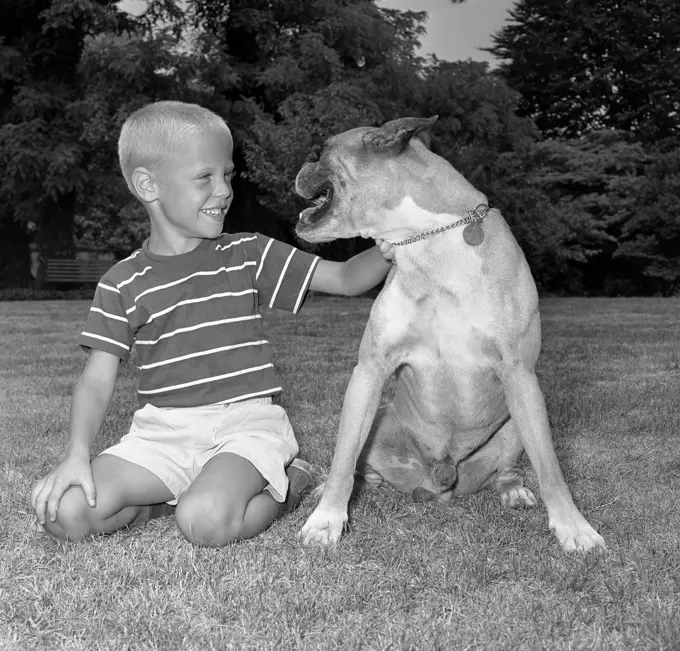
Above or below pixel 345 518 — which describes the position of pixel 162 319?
above

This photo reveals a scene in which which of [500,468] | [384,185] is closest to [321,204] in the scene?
[384,185]

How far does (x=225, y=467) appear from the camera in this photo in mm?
3182

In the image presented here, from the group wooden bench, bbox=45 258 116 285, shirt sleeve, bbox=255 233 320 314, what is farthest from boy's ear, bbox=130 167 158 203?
wooden bench, bbox=45 258 116 285

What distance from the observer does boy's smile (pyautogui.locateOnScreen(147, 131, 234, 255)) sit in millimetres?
3297

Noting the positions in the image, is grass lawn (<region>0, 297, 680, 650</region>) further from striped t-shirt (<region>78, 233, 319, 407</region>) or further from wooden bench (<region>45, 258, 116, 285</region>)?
wooden bench (<region>45, 258, 116, 285</region>)

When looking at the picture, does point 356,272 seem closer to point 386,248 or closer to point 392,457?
point 386,248

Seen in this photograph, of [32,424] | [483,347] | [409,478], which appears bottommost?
[32,424]

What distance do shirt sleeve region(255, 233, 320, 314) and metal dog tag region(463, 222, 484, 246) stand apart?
26.6 inches

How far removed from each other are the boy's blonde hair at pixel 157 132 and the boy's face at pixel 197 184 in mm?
31

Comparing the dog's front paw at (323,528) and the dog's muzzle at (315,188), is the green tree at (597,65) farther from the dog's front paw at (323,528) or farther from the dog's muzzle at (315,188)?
the dog's front paw at (323,528)

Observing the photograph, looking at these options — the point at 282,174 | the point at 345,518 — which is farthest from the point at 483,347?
the point at 282,174

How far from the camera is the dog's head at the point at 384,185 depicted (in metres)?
3.24

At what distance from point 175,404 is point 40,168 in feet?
65.6

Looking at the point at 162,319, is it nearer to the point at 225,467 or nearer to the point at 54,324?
the point at 225,467
